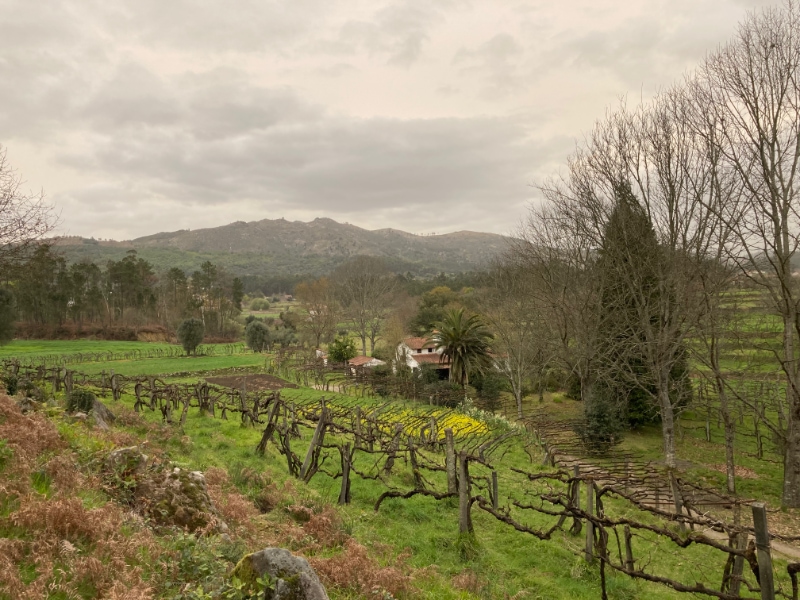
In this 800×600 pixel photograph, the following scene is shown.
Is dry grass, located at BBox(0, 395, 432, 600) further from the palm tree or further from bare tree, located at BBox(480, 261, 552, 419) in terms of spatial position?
the palm tree

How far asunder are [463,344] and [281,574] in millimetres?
31689

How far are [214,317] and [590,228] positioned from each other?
77651mm

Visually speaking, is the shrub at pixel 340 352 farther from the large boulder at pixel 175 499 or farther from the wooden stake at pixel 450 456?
the large boulder at pixel 175 499

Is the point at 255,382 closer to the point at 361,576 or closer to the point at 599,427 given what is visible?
the point at 599,427

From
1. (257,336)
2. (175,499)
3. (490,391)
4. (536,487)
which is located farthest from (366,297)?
(175,499)

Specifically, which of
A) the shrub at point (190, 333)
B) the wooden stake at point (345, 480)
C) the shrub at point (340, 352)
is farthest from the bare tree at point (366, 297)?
the wooden stake at point (345, 480)

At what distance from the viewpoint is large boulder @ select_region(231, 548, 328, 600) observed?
409 cm

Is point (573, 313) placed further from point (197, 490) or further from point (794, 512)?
point (197, 490)

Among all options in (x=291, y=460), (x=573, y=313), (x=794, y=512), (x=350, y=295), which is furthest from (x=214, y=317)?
(x=794, y=512)

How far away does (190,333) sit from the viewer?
61.4 metres

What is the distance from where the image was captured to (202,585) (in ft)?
14.4

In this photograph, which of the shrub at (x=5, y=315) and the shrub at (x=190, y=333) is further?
the shrub at (x=190, y=333)

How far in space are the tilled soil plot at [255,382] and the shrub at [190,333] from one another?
19.7 m

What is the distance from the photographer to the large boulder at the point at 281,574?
4090 millimetres
